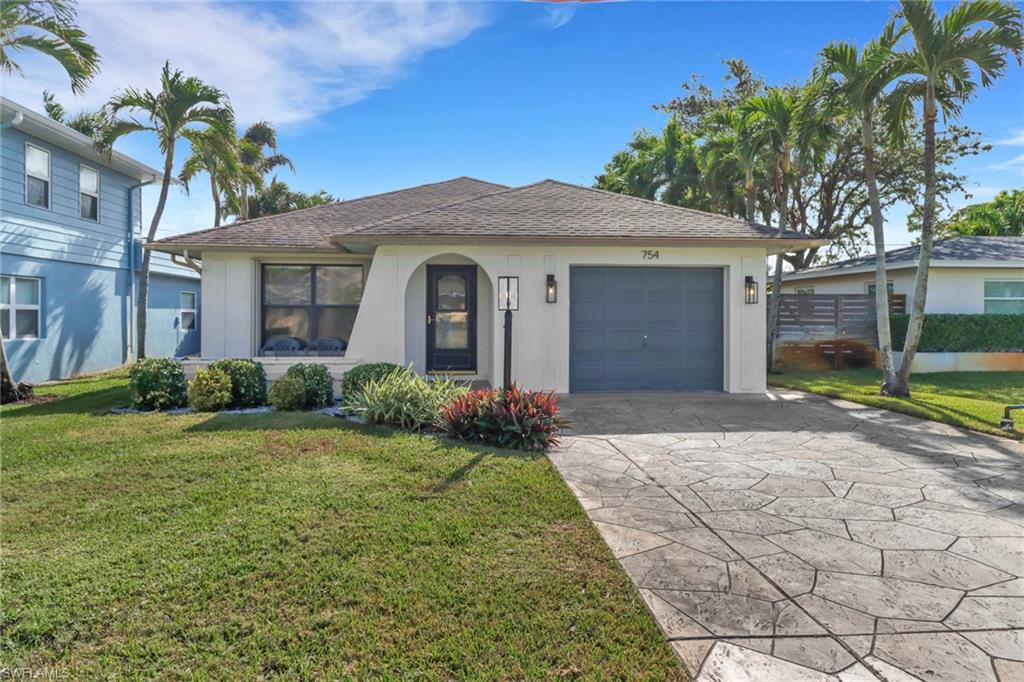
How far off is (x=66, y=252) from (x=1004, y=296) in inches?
962

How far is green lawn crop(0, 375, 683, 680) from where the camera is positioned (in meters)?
2.52

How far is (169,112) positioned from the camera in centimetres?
1209

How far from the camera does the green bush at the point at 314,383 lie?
8.21 meters

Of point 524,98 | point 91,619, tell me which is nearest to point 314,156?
point 524,98

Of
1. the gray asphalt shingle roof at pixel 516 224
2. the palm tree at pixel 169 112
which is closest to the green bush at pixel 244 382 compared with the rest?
the gray asphalt shingle roof at pixel 516 224

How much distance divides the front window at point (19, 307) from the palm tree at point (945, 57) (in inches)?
680

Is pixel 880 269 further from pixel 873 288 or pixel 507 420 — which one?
pixel 507 420

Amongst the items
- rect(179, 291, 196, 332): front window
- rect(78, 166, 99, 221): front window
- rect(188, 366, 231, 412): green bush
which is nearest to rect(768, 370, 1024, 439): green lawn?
rect(188, 366, 231, 412): green bush

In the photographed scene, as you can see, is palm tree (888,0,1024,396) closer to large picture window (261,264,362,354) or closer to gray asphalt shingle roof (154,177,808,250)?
gray asphalt shingle roof (154,177,808,250)

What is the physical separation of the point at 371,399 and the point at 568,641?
4.98m

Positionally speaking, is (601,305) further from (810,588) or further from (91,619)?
(91,619)

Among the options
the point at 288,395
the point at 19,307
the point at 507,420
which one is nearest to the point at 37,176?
the point at 19,307

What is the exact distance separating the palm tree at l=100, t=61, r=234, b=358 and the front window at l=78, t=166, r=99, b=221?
49.3 inches

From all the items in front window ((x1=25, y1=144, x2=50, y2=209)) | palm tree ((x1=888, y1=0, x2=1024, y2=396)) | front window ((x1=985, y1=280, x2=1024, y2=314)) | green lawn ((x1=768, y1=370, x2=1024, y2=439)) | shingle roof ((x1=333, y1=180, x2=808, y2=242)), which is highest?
palm tree ((x1=888, y1=0, x2=1024, y2=396))
